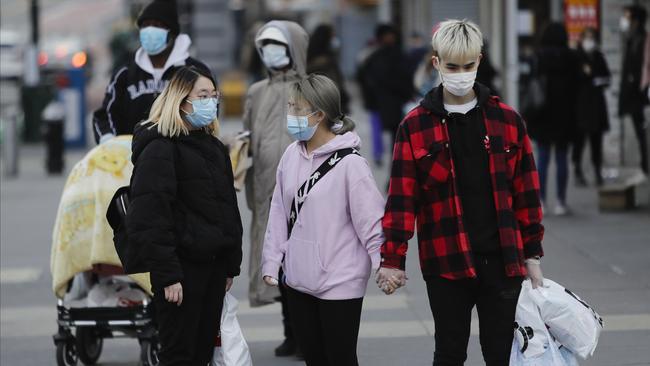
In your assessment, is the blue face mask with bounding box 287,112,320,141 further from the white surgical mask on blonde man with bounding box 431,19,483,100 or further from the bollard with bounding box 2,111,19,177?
the bollard with bounding box 2,111,19,177

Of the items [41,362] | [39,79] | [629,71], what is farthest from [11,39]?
[41,362]

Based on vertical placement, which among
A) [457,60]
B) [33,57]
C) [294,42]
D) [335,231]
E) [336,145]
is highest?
[457,60]

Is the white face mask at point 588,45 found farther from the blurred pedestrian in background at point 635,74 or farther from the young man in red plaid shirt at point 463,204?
the young man in red plaid shirt at point 463,204

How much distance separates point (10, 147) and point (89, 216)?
1130cm

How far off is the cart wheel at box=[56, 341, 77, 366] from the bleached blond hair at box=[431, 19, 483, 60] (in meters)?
3.04

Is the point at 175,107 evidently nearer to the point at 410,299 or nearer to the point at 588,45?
the point at 410,299

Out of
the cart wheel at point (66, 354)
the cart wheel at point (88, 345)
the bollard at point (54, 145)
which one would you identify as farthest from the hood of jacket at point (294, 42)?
the bollard at point (54, 145)

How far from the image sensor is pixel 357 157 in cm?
553

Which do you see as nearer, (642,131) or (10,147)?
(642,131)

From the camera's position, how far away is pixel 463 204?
5.20m

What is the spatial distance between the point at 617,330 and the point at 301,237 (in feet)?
10.1

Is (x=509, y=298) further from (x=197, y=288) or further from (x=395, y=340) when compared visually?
(x=395, y=340)

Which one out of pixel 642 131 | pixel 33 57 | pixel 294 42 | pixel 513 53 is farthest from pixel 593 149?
pixel 33 57

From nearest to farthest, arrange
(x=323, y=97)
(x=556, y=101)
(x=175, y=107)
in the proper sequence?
(x=323, y=97), (x=175, y=107), (x=556, y=101)
